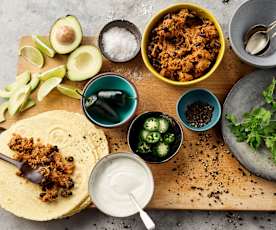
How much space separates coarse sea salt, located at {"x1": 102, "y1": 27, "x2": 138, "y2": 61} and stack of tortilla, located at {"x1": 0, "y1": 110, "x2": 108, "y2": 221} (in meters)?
0.46

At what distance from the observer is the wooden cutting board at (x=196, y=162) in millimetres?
3168

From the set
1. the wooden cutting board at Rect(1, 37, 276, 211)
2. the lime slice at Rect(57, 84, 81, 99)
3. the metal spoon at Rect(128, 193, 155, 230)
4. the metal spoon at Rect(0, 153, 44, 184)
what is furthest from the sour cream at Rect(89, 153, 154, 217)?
the lime slice at Rect(57, 84, 81, 99)

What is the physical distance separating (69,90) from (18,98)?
0.35 metres

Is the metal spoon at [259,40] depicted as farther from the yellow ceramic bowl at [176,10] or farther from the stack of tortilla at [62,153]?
the stack of tortilla at [62,153]

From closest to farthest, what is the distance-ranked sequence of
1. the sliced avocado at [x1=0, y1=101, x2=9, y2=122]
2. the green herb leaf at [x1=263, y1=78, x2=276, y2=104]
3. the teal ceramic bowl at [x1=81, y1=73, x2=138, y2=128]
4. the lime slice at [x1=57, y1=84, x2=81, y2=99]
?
the green herb leaf at [x1=263, y1=78, x2=276, y2=104] < the teal ceramic bowl at [x1=81, y1=73, x2=138, y2=128] < the lime slice at [x1=57, y1=84, x2=81, y2=99] < the sliced avocado at [x1=0, y1=101, x2=9, y2=122]

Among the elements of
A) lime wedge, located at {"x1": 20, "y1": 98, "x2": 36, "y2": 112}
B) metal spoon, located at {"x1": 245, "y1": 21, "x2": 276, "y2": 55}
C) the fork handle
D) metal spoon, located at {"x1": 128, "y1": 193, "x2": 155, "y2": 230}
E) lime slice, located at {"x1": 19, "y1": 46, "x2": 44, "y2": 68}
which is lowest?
metal spoon, located at {"x1": 128, "y1": 193, "x2": 155, "y2": 230}

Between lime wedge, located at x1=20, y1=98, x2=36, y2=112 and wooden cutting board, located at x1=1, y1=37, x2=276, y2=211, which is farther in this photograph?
lime wedge, located at x1=20, y1=98, x2=36, y2=112

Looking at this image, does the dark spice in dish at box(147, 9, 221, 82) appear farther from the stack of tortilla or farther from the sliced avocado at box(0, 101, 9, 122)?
the sliced avocado at box(0, 101, 9, 122)

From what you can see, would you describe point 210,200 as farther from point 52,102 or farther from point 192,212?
point 52,102

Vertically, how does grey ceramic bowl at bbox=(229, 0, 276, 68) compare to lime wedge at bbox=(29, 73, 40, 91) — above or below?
above

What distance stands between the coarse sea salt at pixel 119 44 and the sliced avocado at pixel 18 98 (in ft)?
1.88

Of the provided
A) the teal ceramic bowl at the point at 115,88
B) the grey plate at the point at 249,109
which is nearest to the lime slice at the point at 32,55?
the teal ceramic bowl at the point at 115,88

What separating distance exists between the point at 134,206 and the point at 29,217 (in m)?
0.68

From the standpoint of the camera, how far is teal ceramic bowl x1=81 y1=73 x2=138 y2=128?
313cm
